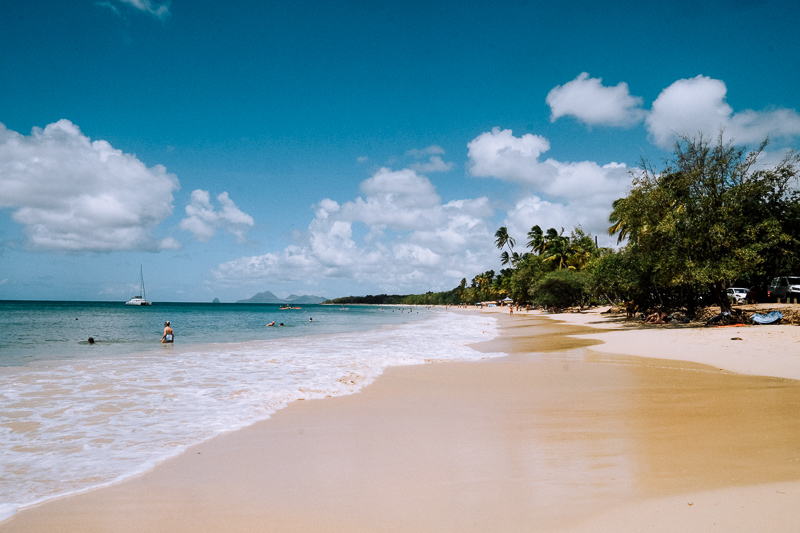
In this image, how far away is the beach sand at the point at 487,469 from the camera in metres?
3.55

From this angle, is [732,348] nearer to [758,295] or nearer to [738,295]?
[758,295]

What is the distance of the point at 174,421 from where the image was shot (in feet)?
22.7

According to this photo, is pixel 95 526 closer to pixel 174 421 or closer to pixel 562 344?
pixel 174 421

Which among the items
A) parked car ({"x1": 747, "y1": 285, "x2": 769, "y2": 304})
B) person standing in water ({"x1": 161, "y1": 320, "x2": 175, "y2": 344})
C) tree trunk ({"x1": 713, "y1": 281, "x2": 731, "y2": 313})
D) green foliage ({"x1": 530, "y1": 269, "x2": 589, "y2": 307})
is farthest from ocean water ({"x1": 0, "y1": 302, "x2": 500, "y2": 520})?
green foliage ({"x1": 530, "y1": 269, "x2": 589, "y2": 307})

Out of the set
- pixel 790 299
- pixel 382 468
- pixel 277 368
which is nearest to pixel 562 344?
pixel 277 368

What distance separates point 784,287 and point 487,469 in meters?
33.4

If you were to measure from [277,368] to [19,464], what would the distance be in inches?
303

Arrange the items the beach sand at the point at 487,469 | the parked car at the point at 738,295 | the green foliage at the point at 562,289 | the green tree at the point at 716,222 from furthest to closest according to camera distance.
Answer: the green foliage at the point at 562,289 → the parked car at the point at 738,295 → the green tree at the point at 716,222 → the beach sand at the point at 487,469

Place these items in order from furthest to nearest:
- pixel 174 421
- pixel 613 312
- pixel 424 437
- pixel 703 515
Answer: pixel 613 312 < pixel 174 421 < pixel 424 437 < pixel 703 515

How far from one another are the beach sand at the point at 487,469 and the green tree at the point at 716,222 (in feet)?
46.2

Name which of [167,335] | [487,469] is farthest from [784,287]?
[167,335]

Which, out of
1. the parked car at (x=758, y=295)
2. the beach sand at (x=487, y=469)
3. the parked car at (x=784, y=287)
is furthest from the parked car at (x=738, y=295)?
the beach sand at (x=487, y=469)

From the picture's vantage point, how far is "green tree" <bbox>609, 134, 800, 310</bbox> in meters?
20.0

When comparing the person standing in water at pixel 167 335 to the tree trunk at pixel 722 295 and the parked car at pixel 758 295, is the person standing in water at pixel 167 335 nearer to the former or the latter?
the tree trunk at pixel 722 295
